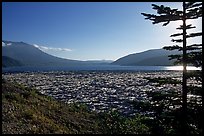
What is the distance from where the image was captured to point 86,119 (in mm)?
29266

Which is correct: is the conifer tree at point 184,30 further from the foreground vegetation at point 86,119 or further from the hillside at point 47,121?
the hillside at point 47,121

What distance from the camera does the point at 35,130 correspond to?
19.0m

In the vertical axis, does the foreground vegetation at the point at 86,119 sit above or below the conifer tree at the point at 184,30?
below

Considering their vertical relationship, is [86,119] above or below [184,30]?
below

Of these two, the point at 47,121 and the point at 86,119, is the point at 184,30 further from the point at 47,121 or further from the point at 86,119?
the point at 86,119

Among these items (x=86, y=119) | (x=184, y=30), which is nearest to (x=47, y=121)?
(x=86, y=119)

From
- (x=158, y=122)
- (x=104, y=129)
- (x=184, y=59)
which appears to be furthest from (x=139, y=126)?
(x=184, y=59)

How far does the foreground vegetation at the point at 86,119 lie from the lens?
1188 centimetres

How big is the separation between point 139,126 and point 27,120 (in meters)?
9.58

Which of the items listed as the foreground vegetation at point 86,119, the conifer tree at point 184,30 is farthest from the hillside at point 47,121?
the conifer tree at point 184,30

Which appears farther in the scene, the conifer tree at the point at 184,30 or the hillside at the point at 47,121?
the hillside at the point at 47,121

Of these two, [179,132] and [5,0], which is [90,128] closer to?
[179,132]

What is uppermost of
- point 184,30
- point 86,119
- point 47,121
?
point 184,30

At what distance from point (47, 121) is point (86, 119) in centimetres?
704
